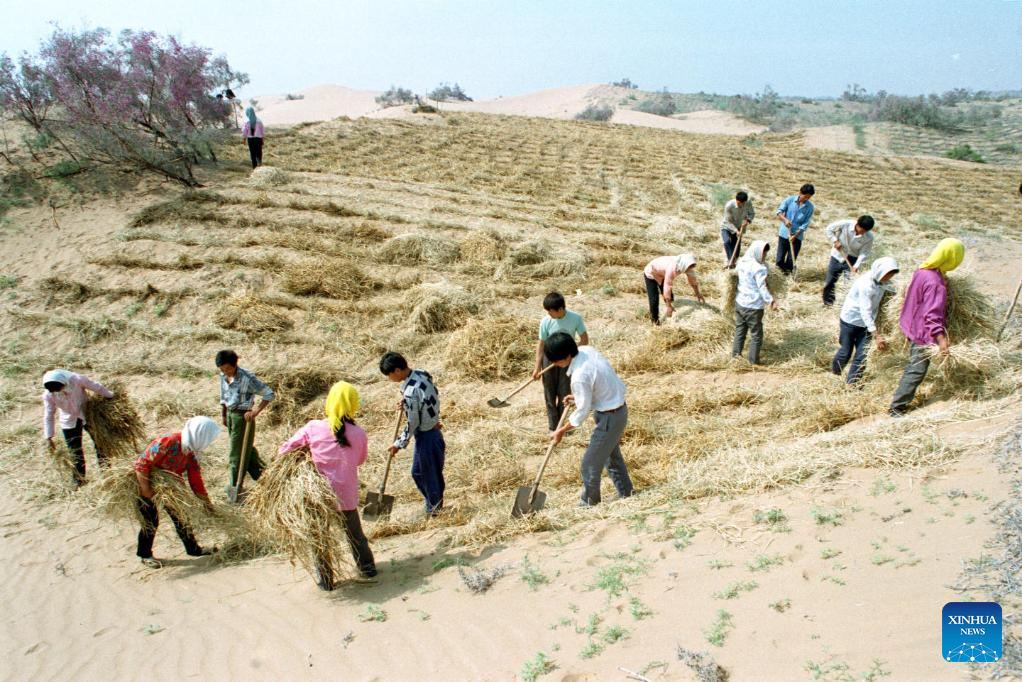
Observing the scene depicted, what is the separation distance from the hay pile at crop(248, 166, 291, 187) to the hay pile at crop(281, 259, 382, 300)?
396 centimetres

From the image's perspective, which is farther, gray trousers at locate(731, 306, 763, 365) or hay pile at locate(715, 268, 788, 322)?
hay pile at locate(715, 268, 788, 322)

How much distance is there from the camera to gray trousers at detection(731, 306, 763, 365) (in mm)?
6680

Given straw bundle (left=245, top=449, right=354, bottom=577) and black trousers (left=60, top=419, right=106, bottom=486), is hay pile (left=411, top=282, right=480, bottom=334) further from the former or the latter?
straw bundle (left=245, top=449, right=354, bottom=577)

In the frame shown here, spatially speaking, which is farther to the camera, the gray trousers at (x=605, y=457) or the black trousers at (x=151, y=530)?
the black trousers at (x=151, y=530)

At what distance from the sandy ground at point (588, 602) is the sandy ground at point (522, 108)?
21.4m

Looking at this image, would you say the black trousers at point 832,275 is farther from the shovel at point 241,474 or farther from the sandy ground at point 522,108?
the sandy ground at point 522,108

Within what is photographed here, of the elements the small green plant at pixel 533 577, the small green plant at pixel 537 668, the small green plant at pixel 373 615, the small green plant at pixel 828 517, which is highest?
the small green plant at pixel 828 517

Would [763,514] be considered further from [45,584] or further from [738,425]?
[45,584]

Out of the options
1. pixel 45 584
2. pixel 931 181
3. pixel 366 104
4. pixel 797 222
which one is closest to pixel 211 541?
pixel 45 584

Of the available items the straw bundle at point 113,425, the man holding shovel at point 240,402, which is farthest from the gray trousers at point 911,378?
the straw bundle at point 113,425

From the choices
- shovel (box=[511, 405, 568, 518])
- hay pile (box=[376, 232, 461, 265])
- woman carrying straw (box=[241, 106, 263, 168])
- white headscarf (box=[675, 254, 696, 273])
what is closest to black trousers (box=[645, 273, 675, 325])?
white headscarf (box=[675, 254, 696, 273])

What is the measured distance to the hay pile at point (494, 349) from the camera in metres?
7.41

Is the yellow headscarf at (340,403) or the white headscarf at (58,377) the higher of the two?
the yellow headscarf at (340,403)

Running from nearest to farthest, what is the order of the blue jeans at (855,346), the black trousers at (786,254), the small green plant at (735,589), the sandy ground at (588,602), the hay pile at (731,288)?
the sandy ground at (588,602), the small green plant at (735,589), the blue jeans at (855,346), the hay pile at (731,288), the black trousers at (786,254)
